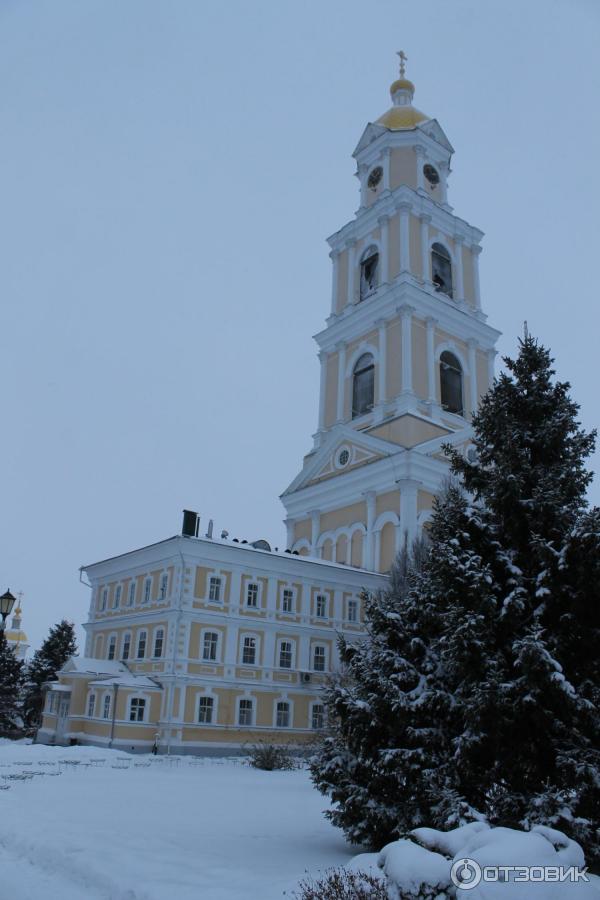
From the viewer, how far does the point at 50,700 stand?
34188 mm

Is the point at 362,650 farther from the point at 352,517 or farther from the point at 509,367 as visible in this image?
the point at 352,517

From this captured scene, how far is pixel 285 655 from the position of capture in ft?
108

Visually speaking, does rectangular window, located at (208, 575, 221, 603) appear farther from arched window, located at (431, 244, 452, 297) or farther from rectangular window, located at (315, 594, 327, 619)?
arched window, located at (431, 244, 452, 297)

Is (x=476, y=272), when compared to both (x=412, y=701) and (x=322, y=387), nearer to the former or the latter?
(x=322, y=387)

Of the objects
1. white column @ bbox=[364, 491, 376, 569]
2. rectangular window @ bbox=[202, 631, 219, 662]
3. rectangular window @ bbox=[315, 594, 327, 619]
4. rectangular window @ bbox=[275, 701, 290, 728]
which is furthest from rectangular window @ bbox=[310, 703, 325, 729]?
white column @ bbox=[364, 491, 376, 569]

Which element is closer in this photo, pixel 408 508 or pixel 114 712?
pixel 114 712

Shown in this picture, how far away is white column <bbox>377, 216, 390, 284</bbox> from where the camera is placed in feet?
159

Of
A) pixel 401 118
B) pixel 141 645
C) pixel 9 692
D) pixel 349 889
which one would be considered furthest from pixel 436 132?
pixel 349 889

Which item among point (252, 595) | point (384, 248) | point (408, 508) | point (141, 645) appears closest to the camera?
point (141, 645)

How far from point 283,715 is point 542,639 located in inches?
944

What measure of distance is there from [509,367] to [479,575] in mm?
4170

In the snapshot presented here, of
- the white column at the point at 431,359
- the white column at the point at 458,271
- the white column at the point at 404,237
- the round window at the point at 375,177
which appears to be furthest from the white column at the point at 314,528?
the round window at the point at 375,177

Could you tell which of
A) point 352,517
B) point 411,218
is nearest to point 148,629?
point 352,517

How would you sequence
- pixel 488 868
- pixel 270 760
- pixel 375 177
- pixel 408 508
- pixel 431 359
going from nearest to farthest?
pixel 488 868 → pixel 270 760 → pixel 408 508 → pixel 431 359 → pixel 375 177
